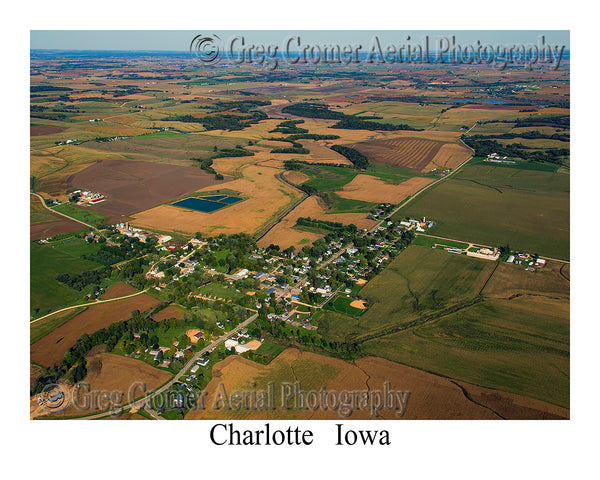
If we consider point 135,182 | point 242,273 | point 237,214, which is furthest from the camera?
point 135,182

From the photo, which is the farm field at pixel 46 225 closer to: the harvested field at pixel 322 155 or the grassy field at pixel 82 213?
the grassy field at pixel 82 213

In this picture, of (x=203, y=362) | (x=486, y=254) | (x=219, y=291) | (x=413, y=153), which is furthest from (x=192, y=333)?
(x=413, y=153)

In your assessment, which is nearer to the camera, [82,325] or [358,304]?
[82,325]

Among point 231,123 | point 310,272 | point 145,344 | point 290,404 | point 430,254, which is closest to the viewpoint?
point 290,404

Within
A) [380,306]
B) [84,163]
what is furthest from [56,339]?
[84,163]

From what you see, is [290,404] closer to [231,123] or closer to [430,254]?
[430,254]

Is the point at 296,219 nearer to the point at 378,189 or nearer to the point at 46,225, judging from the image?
the point at 378,189

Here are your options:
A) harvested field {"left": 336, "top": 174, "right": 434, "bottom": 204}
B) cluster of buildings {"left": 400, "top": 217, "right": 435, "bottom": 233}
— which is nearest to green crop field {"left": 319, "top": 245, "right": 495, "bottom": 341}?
cluster of buildings {"left": 400, "top": 217, "right": 435, "bottom": 233}
